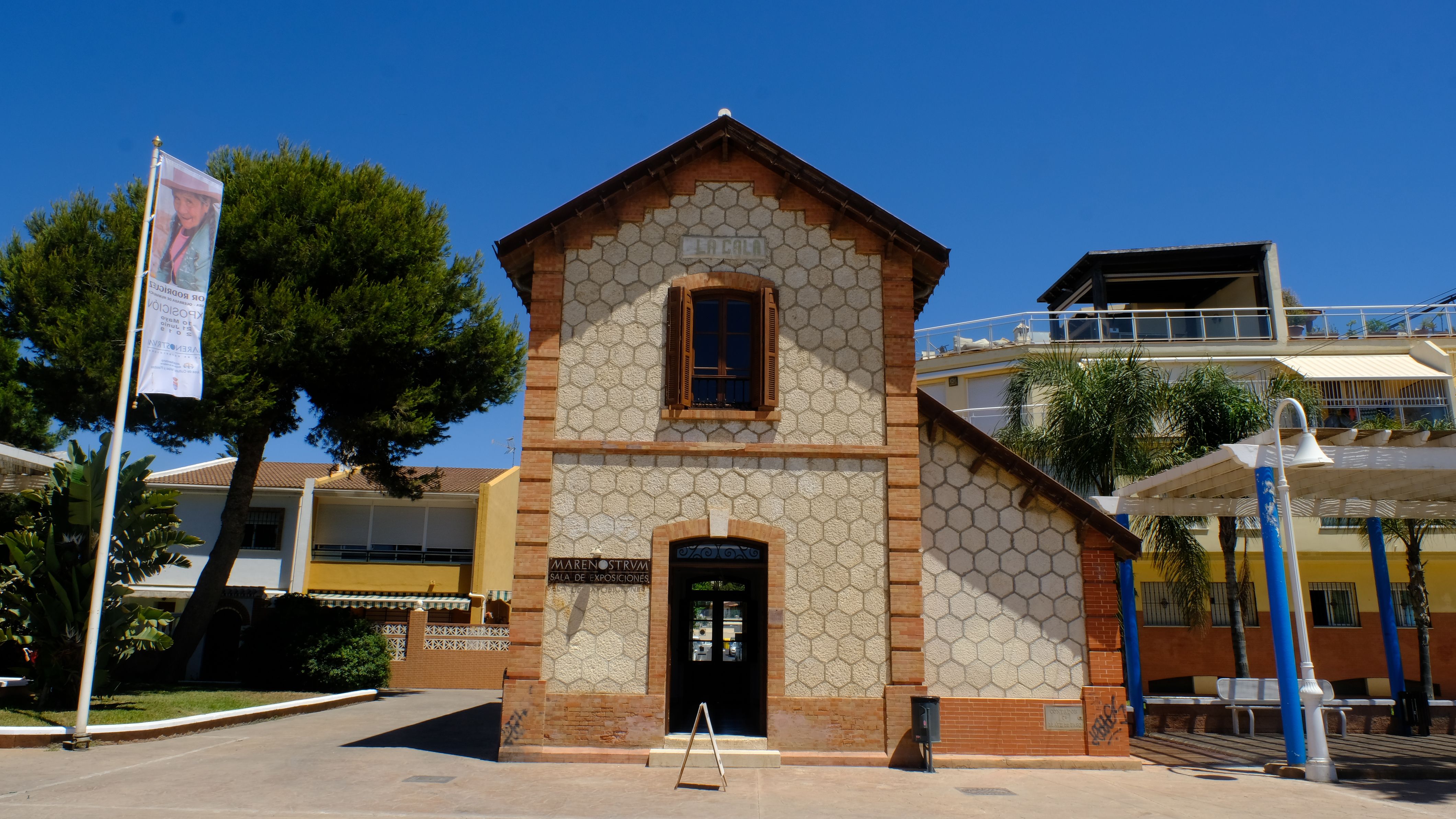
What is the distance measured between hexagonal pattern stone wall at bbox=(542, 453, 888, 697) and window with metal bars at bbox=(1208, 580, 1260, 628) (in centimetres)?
1606

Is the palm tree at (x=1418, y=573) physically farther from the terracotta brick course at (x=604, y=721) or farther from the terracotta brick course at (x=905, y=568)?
the terracotta brick course at (x=604, y=721)

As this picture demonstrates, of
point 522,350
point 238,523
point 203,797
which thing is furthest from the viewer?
point 522,350

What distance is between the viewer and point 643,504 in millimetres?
12758

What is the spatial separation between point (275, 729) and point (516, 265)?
8.99 meters

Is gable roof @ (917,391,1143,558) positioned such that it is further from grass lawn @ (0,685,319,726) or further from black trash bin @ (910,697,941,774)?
grass lawn @ (0,685,319,726)

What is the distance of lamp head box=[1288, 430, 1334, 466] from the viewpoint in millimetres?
11703

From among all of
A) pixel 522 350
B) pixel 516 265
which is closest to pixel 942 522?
pixel 516 265

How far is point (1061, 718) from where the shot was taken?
1251 centimetres

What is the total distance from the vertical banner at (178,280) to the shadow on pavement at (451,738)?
589 cm

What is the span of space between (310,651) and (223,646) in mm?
8013

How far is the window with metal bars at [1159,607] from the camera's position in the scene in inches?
976

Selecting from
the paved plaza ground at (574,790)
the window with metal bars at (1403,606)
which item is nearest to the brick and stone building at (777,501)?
the paved plaza ground at (574,790)

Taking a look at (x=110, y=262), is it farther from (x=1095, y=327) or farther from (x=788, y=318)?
(x=1095, y=327)

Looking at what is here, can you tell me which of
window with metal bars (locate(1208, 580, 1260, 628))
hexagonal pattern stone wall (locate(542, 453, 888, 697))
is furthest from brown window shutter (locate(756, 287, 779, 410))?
window with metal bars (locate(1208, 580, 1260, 628))
